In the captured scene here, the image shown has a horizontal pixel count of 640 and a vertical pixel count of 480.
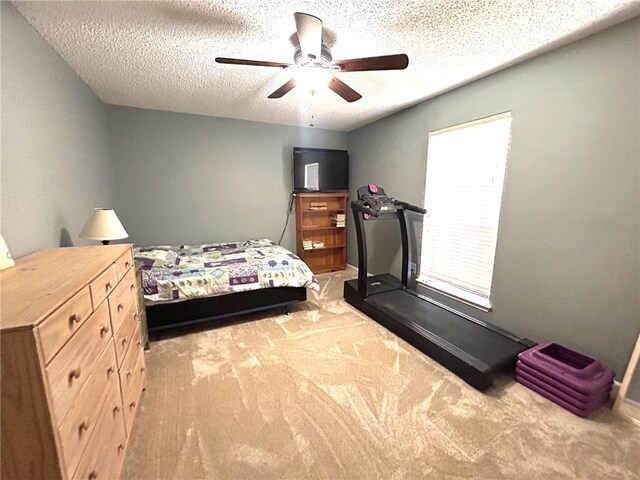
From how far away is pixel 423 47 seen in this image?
1972 mm

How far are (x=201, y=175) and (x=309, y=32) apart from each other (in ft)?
9.09

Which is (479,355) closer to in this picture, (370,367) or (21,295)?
(370,367)

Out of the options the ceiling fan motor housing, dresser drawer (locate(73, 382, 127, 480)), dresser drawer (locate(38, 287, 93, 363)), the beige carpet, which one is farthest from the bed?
the ceiling fan motor housing

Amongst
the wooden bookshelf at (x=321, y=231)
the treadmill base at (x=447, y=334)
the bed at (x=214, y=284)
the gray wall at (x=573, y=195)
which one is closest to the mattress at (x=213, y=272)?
the bed at (x=214, y=284)

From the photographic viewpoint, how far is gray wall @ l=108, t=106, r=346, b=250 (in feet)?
11.2

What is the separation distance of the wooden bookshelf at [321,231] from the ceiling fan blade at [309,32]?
8.51ft

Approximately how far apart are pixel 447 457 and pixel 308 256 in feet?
10.9

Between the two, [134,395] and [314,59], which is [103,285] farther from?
[314,59]

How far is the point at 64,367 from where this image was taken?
0.83m

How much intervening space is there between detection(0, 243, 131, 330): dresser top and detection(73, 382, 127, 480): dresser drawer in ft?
1.80

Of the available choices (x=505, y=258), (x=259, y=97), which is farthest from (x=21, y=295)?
(x=505, y=258)

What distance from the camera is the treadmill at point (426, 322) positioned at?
1.94 metres

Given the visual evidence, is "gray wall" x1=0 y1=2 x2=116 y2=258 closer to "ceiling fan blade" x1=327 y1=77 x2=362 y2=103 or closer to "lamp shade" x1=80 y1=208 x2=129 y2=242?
"lamp shade" x1=80 y1=208 x2=129 y2=242

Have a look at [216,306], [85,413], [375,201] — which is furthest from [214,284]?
[375,201]
